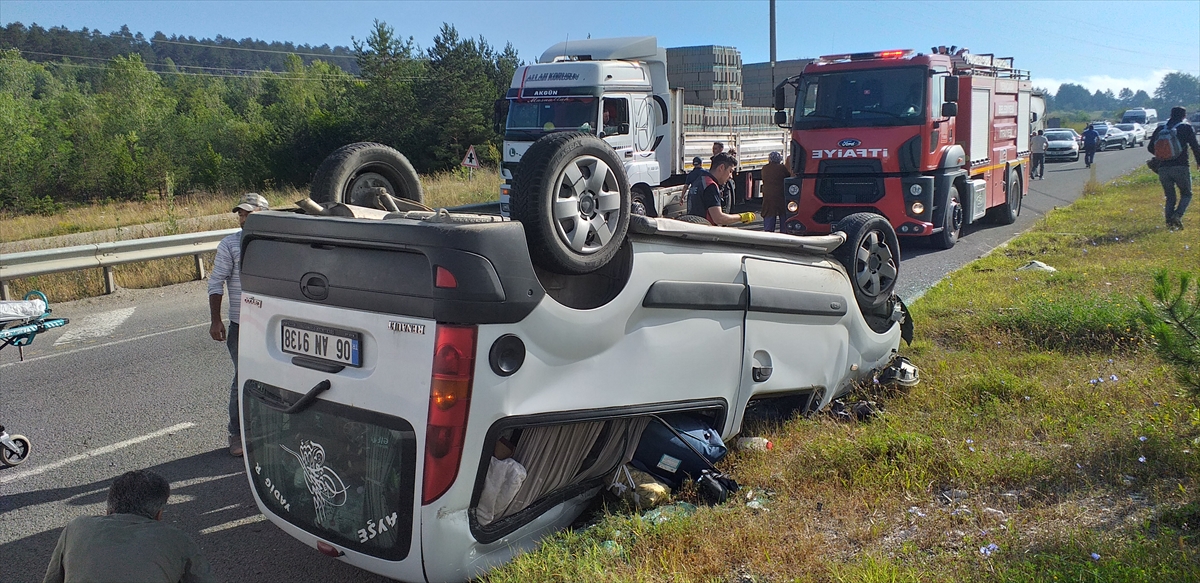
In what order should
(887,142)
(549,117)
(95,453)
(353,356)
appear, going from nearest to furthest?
(353,356), (95,453), (887,142), (549,117)

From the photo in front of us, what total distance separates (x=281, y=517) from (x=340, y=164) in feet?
5.50

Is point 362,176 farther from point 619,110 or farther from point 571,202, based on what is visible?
point 619,110

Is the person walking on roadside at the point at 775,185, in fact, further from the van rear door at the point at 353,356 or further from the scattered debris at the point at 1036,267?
the van rear door at the point at 353,356

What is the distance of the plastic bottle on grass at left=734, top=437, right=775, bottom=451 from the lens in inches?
177

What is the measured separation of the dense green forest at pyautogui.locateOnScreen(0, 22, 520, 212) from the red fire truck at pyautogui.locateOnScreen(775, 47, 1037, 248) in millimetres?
25672

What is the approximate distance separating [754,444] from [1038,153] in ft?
82.3

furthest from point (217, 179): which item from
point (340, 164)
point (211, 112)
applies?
point (340, 164)

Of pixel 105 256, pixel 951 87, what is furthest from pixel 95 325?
pixel 951 87

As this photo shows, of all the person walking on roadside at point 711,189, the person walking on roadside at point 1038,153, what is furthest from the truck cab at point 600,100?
the person walking on roadside at point 1038,153

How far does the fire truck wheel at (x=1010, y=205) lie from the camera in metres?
16.6

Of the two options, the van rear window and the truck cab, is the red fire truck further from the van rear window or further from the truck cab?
the van rear window

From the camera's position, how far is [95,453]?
5.42 meters

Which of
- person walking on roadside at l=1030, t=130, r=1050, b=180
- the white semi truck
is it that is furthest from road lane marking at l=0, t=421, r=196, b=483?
person walking on roadside at l=1030, t=130, r=1050, b=180

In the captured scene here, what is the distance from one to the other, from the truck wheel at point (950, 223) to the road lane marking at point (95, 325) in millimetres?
10911
